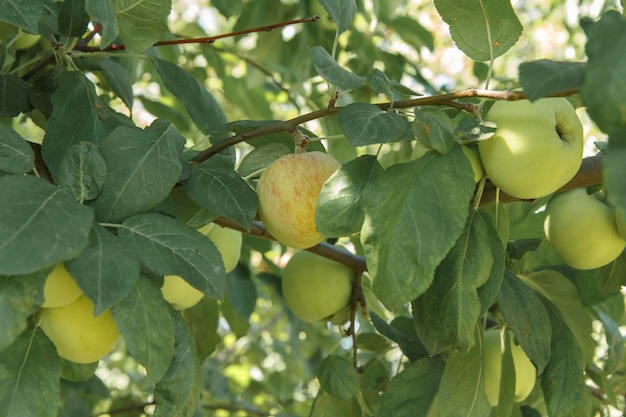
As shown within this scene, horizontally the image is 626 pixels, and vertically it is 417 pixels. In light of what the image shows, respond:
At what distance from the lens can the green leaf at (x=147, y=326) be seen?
854 millimetres

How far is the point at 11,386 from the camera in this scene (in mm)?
908

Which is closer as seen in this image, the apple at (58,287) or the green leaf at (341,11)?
the apple at (58,287)

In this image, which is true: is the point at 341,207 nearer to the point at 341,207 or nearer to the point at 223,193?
the point at 341,207

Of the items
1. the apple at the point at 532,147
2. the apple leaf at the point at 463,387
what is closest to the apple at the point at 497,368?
the apple leaf at the point at 463,387

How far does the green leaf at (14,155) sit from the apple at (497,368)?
0.71 m

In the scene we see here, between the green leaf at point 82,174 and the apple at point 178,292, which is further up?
the green leaf at point 82,174

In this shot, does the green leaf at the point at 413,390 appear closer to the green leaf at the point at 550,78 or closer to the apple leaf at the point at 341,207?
the apple leaf at the point at 341,207

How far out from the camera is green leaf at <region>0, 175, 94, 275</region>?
2.47ft

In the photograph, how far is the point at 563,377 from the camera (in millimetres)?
1086

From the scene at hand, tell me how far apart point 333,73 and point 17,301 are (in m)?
0.43

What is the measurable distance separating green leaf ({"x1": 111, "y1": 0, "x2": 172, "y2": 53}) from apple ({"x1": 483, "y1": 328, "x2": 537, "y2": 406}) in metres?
0.68

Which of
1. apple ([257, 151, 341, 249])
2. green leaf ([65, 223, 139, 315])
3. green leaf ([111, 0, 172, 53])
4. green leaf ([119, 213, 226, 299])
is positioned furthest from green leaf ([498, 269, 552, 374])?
green leaf ([111, 0, 172, 53])

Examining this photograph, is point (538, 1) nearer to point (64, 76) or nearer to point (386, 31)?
point (386, 31)

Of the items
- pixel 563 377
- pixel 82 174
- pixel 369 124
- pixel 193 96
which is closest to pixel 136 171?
pixel 82 174
